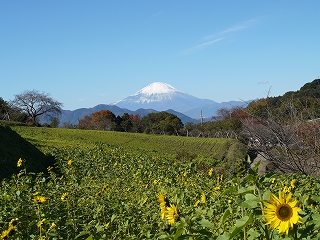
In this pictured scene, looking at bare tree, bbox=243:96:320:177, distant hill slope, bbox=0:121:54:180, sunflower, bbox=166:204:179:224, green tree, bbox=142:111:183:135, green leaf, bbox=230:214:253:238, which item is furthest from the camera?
green tree, bbox=142:111:183:135

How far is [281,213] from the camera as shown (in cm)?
142

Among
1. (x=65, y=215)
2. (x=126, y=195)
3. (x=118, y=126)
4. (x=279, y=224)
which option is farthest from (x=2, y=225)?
(x=118, y=126)

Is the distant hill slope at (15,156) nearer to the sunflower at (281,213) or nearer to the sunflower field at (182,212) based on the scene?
the sunflower field at (182,212)

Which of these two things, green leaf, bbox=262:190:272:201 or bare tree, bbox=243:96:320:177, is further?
bare tree, bbox=243:96:320:177

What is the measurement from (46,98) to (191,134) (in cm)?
2701

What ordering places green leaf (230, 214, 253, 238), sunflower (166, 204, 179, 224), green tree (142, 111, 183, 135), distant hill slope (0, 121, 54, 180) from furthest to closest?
green tree (142, 111, 183, 135) → distant hill slope (0, 121, 54, 180) → sunflower (166, 204, 179, 224) → green leaf (230, 214, 253, 238)

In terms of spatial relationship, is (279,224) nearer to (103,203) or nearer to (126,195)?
(103,203)

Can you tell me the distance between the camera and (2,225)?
388 centimetres

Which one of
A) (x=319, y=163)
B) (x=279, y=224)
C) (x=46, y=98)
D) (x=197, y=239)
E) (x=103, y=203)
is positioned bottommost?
(x=319, y=163)

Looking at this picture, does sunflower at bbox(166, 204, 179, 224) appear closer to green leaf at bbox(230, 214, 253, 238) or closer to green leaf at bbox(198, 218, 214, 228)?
green leaf at bbox(198, 218, 214, 228)

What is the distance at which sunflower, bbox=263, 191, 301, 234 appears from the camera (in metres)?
1.41

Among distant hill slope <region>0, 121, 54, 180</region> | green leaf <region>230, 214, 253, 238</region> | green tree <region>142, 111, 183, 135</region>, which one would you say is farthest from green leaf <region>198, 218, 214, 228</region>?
green tree <region>142, 111, 183, 135</region>

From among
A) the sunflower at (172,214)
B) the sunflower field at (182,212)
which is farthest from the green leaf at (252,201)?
the sunflower at (172,214)

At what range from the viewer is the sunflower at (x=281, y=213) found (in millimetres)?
1414
